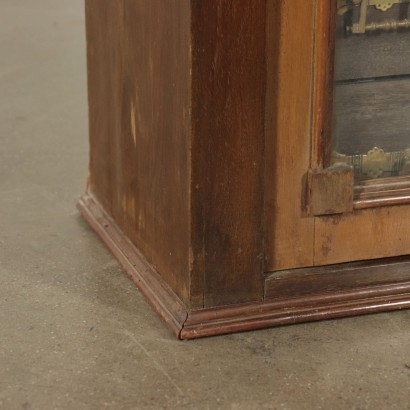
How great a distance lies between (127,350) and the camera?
2.32 metres

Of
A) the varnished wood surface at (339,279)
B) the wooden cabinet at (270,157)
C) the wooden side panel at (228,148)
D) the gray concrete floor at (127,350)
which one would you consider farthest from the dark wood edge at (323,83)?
the gray concrete floor at (127,350)

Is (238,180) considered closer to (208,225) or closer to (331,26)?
(208,225)

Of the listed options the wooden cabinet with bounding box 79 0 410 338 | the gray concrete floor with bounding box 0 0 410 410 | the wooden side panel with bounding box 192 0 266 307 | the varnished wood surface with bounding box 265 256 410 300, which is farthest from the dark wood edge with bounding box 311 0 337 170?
the gray concrete floor with bounding box 0 0 410 410

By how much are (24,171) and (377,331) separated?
1.53 metres

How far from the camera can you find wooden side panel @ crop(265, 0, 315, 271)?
2.24 metres

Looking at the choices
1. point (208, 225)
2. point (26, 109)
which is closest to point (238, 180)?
point (208, 225)

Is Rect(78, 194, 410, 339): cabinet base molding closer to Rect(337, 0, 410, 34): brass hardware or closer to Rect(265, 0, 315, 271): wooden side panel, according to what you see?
Rect(265, 0, 315, 271): wooden side panel

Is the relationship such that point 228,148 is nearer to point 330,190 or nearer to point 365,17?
point 330,190

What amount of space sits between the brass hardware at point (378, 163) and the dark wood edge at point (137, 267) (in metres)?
0.49

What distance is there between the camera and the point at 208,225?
232cm

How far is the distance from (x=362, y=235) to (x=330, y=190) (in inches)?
5.7

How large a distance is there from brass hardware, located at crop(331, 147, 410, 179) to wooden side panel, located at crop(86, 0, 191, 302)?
381mm

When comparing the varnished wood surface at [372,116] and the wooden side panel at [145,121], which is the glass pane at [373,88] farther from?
the wooden side panel at [145,121]

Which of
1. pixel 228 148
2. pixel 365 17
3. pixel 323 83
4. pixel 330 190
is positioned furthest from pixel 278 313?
pixel 365 17
